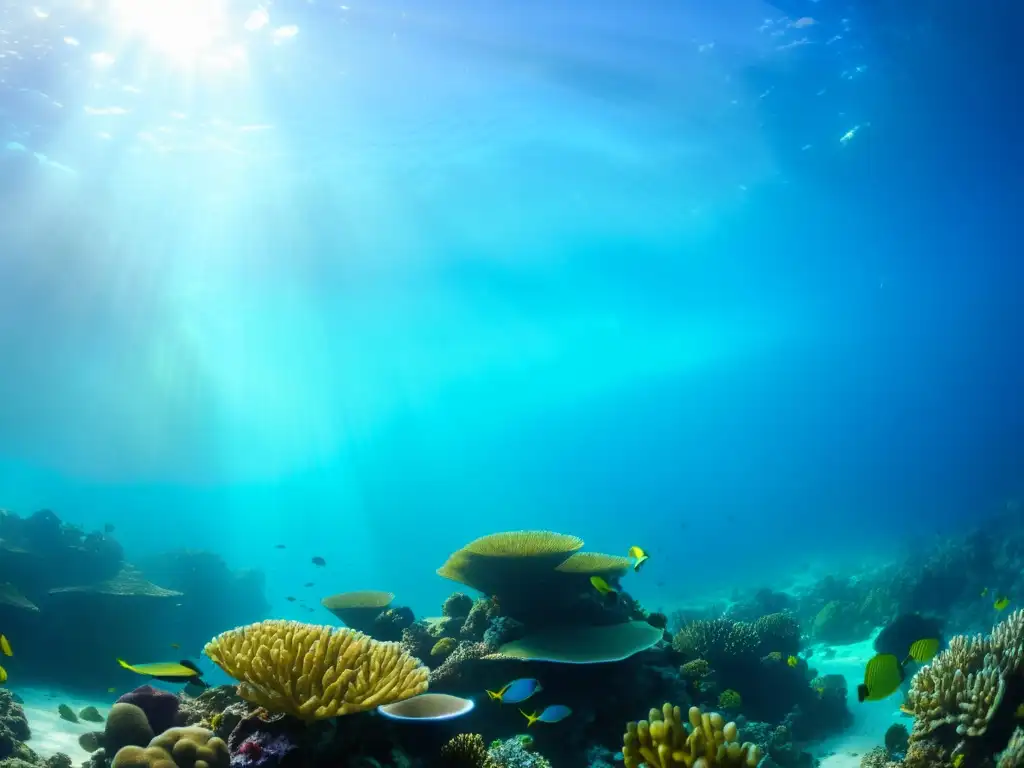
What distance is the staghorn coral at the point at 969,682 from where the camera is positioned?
414cm

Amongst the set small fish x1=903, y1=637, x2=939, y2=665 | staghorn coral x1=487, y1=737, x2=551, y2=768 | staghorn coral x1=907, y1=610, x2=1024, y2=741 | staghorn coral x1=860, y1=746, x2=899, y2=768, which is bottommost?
staghorn coral x1=860, y1=746, x2=899, y2=768

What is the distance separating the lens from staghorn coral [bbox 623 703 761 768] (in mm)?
3080

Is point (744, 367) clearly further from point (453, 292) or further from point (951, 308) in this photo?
point (453, 292)

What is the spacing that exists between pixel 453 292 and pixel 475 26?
75.0ft

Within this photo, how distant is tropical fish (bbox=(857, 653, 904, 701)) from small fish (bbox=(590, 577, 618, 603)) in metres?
2.59

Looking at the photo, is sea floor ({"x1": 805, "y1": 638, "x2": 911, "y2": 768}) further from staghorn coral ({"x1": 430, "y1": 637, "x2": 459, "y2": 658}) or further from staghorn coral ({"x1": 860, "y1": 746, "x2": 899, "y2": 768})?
staghorn coral ({"x1": 430, "y1": 637, "x2": 459, "y2": 658})

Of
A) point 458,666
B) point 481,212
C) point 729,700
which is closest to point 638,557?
point 458,666

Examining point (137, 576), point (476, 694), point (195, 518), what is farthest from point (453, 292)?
point (195, 518)

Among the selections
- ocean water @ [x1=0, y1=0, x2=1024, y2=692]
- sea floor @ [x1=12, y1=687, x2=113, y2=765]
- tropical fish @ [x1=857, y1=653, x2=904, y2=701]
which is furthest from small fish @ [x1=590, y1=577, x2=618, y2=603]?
ocean water @ [x1=0, y1=0, x2=1024, y2=692]

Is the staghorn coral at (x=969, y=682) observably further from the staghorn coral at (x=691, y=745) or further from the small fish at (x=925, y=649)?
the staghorn coral at (x=691, y=745)

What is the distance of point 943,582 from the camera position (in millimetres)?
17500

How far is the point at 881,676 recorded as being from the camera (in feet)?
14.6

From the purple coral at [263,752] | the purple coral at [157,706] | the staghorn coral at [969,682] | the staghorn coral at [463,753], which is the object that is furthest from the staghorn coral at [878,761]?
the purple coral at [157,706]

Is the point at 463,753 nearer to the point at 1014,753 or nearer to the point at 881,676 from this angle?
the point at 881,676
